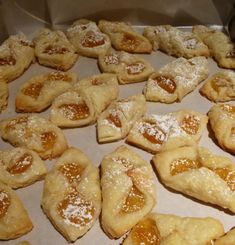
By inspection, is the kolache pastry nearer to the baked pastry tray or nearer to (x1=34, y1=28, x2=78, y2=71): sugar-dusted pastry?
the baked pastry tray

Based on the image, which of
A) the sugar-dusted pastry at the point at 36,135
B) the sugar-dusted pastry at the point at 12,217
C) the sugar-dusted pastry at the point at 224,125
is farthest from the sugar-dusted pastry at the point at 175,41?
the sugar-dusted pastry at the point at 12,217

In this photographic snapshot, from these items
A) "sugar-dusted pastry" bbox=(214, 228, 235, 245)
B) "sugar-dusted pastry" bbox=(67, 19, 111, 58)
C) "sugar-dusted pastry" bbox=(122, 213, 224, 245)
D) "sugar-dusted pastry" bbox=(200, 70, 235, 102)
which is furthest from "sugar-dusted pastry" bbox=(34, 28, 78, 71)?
"sugar-dusted pastry" bbox=(214, 228, 235, 245)

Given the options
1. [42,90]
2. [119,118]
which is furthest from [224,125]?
[42,90]

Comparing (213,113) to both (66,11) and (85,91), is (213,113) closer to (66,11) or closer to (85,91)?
(85,91)

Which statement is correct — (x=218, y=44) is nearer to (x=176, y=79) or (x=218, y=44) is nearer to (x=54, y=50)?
(x=176, y=79)

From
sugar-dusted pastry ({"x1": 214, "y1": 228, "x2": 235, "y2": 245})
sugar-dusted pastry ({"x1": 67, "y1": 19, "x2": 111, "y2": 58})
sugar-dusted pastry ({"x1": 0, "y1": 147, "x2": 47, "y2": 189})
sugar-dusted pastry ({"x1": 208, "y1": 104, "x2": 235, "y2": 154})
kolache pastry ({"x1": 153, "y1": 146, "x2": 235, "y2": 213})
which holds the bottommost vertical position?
sugar-dusted pastry ({"x1": 214, "y1": 228, "x2": 235, "y2": 245})

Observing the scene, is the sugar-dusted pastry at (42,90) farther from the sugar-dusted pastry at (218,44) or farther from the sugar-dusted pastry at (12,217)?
the sugar-dusted pastry at (218,44)

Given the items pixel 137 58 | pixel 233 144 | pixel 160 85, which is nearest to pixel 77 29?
pixel 137 58
